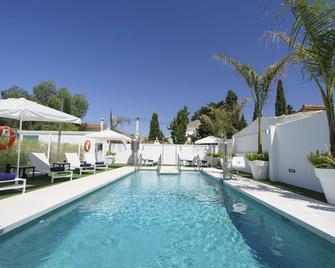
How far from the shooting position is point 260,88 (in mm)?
10539

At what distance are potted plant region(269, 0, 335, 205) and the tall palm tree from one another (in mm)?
4448

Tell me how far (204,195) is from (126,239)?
4.39 metres

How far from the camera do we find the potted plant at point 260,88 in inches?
403

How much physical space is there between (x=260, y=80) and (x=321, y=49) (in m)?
5.11

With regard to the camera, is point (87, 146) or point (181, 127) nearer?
point (87, 146)

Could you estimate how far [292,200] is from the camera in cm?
559

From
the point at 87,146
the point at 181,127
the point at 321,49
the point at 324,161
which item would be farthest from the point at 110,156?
the point at 181,127

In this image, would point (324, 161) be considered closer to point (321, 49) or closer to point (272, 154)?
point (321, 49)

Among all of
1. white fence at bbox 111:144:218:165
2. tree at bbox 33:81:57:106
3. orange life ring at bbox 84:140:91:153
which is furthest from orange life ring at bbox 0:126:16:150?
tree at bbox 33:81:57:106

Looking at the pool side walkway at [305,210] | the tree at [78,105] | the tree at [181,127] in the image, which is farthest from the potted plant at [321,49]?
the tree at [78,105]

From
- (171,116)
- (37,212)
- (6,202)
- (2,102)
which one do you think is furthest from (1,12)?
(171,116)

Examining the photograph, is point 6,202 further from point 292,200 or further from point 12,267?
point 292,200

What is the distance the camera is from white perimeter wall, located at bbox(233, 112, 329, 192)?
23.0 ft

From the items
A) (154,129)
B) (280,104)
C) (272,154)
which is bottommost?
(272,154)
